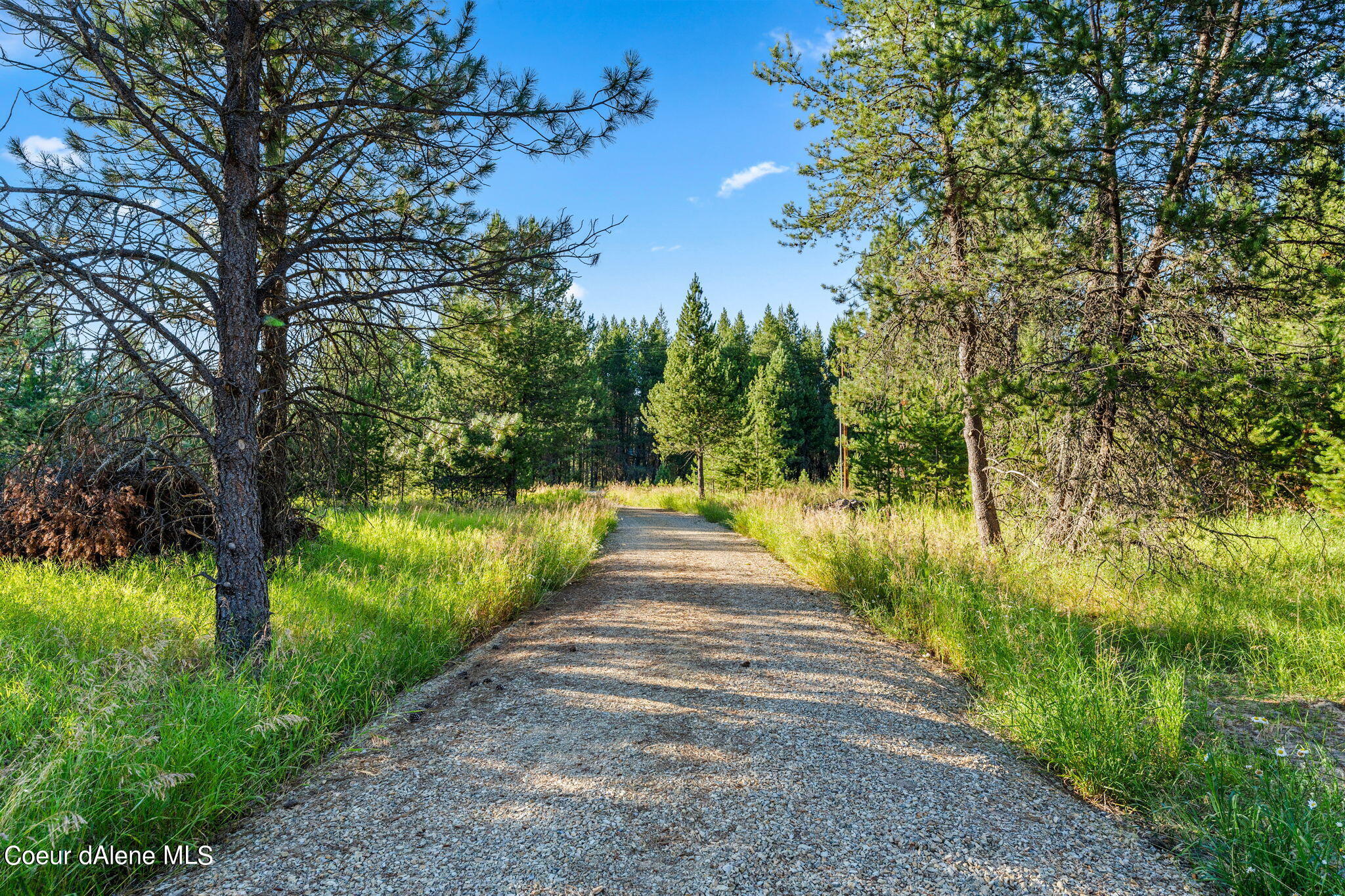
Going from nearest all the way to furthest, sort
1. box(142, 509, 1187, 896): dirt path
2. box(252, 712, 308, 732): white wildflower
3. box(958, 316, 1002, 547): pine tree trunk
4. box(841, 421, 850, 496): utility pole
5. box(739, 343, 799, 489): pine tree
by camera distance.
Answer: box(142, 509, 1187, 896): dirt path → box(252, 712, 308, 732): white wildflower → box(958, 316, 1002, 547): pine tree trunk → box(841, 421, 850, 496): utility pole → box(739, 343, 799, 489): pine tree

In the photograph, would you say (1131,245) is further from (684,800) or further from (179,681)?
(179,681)

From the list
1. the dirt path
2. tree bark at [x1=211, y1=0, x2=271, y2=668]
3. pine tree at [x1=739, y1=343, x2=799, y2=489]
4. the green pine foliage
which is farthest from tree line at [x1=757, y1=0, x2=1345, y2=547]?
pine tree at [x1=739, y1=343, x2=799, y2=489]

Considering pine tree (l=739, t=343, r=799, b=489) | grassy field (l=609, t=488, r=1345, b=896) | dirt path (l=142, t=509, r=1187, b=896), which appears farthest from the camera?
pine tree (l=739, t=343, r=799, b=489)

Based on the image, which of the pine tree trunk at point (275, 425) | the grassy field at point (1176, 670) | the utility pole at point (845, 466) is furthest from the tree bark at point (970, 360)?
the utility pole at point (845, 466)

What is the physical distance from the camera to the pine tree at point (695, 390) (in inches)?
965

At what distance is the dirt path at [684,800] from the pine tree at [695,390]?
2025 cm

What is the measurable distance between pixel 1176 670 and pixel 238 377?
5.88 m

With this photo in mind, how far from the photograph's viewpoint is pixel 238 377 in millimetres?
3484

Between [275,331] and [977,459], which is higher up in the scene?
[275,331]

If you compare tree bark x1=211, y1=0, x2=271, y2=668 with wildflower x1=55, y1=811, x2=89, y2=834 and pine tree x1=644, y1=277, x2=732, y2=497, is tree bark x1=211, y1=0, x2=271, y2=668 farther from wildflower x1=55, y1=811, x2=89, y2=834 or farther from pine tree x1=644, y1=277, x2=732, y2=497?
pine tree x1=644, y1=277, x2=732, y2=497

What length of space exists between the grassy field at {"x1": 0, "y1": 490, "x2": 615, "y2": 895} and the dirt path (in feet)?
0.87

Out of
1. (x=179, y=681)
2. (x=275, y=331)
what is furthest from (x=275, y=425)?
(x=179, y=681)

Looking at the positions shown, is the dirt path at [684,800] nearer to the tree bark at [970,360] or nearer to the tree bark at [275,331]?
the tree bark at [275,331]

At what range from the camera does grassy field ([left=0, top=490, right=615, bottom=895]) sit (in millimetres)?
2184
